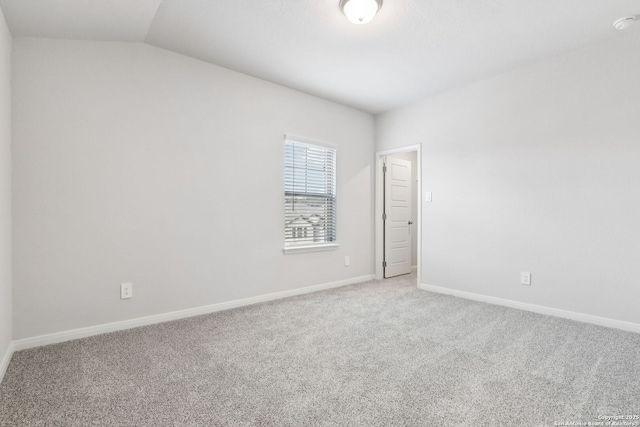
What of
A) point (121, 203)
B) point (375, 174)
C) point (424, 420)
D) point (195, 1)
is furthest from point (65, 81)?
point (375, 174)

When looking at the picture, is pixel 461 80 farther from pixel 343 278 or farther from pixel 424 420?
pixel 424 420

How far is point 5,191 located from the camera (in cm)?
212

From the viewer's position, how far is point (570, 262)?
3023mm

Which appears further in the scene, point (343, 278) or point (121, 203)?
point (343, 278)

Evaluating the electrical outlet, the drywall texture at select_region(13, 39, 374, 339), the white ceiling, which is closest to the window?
the drywall texture at select_region(13, 39, 374, 339)

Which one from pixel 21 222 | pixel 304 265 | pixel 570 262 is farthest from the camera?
pixel 304 265

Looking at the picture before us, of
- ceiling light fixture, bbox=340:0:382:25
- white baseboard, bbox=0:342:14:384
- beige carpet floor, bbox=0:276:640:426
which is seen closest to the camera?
beige carpet floor, bbox=0:276:640:426

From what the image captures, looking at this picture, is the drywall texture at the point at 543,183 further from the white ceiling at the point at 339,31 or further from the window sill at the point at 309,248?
the window sill at the point at 309,248

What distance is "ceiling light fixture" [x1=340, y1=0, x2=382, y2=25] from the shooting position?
2.17 metres

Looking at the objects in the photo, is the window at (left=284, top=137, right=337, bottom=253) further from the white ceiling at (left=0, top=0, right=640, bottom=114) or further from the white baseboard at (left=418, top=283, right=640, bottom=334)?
the white baseboard at (left=418, top=283, right=640, bottom=334)

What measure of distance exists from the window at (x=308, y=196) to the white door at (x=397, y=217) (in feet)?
3.47

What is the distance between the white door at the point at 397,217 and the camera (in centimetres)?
493

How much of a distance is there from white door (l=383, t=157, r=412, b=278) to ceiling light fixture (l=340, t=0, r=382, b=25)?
9.07 feet

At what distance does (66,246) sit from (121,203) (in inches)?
20.0
